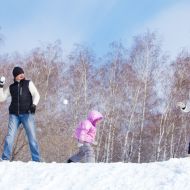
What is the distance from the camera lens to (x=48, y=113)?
28.1 m

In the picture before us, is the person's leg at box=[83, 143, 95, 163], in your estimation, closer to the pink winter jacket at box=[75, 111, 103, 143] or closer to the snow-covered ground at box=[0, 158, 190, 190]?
the pink winter jacket at box=[75, 111, 103, 143]

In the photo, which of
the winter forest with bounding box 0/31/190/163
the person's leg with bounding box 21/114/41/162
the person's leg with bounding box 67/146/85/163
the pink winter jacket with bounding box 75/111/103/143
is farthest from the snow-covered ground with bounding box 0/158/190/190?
the winter forest with bounding box 0/31/190/163

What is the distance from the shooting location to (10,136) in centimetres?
886

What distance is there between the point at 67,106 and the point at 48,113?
3.74 metres

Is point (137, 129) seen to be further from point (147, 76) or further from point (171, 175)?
point (171, 175)

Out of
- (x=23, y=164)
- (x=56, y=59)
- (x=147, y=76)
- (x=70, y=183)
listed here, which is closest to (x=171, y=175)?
(x=70, y=183)

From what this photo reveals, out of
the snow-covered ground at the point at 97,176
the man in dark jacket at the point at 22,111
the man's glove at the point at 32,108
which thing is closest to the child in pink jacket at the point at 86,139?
the man in dark jacket at the point at 22,111

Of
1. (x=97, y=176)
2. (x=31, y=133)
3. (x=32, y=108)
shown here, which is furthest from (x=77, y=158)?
(x=97, y=176)

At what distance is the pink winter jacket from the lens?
919 cm

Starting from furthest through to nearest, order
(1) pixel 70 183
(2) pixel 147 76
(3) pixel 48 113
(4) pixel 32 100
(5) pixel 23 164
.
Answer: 1. (2) pixel 147 76
2. (3) pixel 48 113
3. (4) pixel 32 100
4. (5) pixel 23 164
5. (1) pixel 70 183

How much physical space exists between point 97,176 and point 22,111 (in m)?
2.83

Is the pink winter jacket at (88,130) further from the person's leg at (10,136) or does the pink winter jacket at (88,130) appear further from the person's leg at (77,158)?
the person's leg at (10,136)

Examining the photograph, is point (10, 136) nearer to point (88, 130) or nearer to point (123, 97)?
point (88, 130)

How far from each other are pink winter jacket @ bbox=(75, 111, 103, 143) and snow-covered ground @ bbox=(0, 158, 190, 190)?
2.08 meters
